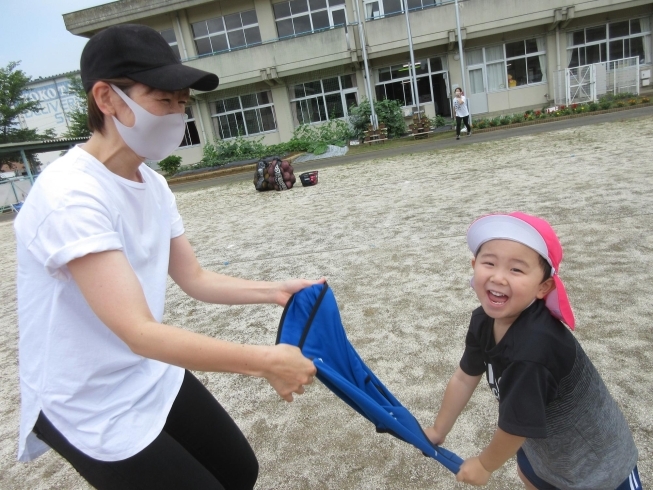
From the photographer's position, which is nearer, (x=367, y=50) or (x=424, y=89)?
(x=367, y=50)

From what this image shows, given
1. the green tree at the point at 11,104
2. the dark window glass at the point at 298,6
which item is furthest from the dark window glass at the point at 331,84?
the green tree at the point at 11,104

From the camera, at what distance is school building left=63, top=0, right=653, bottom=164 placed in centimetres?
1975

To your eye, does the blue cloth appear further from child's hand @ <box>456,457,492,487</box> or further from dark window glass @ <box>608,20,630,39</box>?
dark window glass @ <box>608,20,630,39</box>

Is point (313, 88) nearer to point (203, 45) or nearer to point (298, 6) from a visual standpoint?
point (298, 6)

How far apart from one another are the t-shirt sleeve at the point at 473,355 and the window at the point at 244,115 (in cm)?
2270

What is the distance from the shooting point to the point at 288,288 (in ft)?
5.42

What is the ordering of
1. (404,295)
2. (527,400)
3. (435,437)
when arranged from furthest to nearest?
1. (404,295)
2. (435,437)
3. (527,400)

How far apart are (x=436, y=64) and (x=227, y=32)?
34.0ft

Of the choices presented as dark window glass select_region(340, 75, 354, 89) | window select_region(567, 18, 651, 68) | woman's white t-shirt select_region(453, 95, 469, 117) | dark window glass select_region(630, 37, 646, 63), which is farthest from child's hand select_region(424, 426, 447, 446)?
dark window glass select_region(630, 37, 646, 63)

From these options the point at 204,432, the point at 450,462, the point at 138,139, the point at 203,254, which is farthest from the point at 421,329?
the point at 203,254

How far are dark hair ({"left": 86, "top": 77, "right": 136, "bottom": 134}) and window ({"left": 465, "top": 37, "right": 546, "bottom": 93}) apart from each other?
22304mm

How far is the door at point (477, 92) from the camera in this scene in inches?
832

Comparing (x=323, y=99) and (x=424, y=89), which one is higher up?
(x=323, y=99)

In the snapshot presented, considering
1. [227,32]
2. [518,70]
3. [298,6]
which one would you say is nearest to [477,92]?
[518,70]
